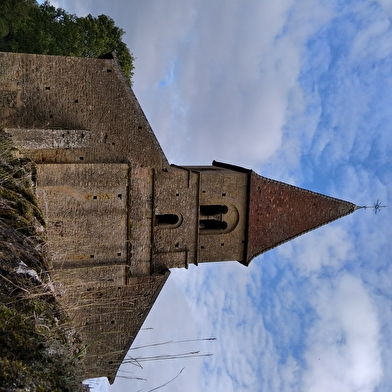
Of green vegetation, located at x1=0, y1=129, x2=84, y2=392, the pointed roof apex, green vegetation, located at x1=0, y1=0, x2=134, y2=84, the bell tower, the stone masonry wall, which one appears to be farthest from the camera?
green vegetation, located at x1=0, y1=0, x2=134, y2=84

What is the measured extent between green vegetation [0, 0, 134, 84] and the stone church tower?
43.0ft

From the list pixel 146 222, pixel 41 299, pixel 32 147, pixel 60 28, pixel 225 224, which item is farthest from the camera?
pixel 60 28

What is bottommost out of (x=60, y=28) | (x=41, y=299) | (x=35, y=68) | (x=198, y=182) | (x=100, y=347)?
(x=100, y=347)

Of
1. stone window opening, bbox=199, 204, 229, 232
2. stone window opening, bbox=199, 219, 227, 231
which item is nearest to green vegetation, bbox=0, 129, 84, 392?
stone window opening, bbox=199, 204, 229, 232

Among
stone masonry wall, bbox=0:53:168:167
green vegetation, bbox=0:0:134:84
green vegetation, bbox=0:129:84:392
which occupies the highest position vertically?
green vegetation, bbox=0:0:134:84

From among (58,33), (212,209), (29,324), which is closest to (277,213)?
(212,209)

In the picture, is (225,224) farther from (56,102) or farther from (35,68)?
(35,68)

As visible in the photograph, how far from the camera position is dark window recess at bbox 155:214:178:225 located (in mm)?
14038

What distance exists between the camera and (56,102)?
12188mm

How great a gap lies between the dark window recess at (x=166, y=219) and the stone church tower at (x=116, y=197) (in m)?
0.04

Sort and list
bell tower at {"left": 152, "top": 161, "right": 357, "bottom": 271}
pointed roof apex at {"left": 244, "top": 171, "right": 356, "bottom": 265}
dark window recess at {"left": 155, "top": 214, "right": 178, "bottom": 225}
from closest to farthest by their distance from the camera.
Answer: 1. bell tower at {"left": 152, "top": 161, "right": 357, "bottom": 271}
2. dark window recess at {"left": 155, "top": 214, "right": 178, "bottom": 225}
3. pointed roof apex at {"left": 244, "top": 171, "right": 356, "bottom": 265}

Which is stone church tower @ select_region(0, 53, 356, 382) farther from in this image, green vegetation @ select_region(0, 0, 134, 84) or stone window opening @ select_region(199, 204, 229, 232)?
green vegetation @ select_region(0, 0, 134, 84)

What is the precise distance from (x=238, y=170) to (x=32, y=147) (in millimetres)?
6883

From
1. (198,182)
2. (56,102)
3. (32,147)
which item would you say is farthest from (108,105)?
(198,182)
